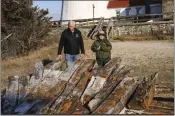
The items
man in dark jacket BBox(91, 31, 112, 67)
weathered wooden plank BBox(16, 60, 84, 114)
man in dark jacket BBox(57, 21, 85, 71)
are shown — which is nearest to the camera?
weathered wooden plank BBox(16, 60, 84, 114)

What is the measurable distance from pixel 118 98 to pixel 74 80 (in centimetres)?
105

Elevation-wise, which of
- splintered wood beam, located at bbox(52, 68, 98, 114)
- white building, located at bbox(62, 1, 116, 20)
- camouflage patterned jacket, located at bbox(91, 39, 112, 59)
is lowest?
splintered wood beam, located at bbox(52, 68, 98, 114)

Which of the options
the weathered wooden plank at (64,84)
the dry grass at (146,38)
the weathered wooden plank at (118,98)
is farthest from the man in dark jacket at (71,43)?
the dry grass at (146,38)

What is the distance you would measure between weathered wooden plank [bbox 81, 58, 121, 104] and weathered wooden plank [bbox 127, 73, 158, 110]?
66 centimetres

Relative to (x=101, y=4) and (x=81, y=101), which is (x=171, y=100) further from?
(x=101, y=4)

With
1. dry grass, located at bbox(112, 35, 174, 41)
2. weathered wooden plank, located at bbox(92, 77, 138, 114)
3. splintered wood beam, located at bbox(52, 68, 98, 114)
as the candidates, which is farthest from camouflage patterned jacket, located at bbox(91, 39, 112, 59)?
dry grass, located at bbox(112, 35, 174, 41)

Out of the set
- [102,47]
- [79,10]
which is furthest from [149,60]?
[79,10]

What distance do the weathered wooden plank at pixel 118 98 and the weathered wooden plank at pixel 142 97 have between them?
12 cm

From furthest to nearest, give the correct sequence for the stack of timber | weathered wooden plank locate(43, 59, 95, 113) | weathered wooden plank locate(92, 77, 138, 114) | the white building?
the white building → weathered wooden plank locate(43, 59, 95, 113) → the stack of timber → weathered wooden plank locate(92, 77, 138, 114)

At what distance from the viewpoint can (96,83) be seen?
6750 mm

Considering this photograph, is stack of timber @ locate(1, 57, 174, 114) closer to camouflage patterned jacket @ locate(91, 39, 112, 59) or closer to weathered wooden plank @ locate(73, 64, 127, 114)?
weathered wooden plank @ locate(73, 64, 127, 114)

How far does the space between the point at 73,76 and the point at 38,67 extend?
82 cm

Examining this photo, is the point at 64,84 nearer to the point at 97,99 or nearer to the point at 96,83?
the point at 96,83

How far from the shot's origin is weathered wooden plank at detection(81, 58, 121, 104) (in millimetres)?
6449
